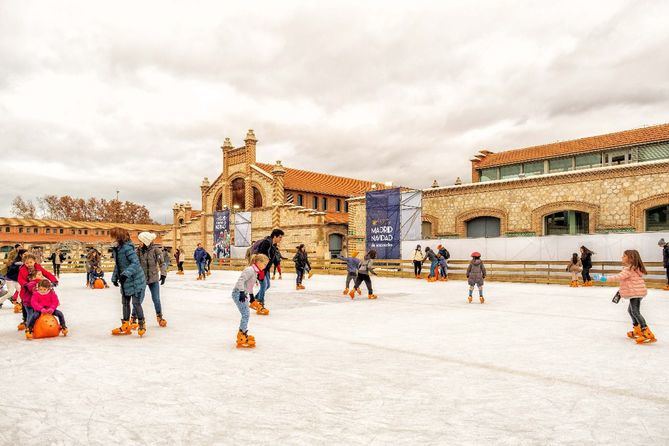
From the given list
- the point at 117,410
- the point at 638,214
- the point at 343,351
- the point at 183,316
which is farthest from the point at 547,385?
the point at 638,214

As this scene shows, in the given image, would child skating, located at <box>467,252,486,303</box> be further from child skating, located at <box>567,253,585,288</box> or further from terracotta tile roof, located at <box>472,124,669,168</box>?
terracotta tile roof, located at <box>472,124,669,168</box>

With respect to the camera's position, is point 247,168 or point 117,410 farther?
point 247,168

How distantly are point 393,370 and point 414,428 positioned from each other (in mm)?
1740

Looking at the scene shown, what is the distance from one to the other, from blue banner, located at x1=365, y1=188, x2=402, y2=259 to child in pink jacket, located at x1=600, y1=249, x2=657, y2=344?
1958 centimetres

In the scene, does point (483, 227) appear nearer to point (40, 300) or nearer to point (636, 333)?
point (636, 333)

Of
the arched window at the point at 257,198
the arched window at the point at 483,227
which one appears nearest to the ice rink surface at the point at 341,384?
the arched window at the point at 483,227

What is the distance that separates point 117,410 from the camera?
3.92m

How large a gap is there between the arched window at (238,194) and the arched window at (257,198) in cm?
120

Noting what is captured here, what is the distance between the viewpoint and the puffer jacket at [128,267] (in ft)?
24.1

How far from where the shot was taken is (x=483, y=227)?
25828mm

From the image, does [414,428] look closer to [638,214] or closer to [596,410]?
[596,410]

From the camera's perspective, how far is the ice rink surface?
350cm

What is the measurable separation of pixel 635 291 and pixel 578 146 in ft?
80.0

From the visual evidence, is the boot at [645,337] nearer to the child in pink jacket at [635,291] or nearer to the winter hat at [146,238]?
the child in pink jacket at [635,291]
